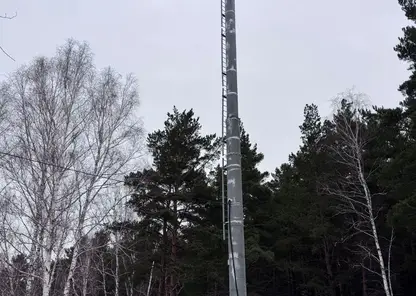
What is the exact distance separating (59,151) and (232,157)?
733 cm

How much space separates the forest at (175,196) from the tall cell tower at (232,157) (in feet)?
18.3

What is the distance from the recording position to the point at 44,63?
1216 cm

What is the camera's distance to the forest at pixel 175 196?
10844 millimetres

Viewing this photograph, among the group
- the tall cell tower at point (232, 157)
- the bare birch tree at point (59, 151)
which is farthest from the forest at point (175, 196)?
the tall cell tower at point (232, 157)

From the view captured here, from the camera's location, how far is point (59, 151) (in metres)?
11.1

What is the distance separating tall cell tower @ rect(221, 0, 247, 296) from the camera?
470 centimetres

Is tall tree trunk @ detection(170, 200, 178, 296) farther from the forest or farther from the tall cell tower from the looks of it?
the tall cell tower

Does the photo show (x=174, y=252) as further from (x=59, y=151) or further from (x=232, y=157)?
(x=232, y=157)

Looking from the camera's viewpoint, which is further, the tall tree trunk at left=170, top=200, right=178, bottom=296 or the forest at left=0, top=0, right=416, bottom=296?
the tall tree trunk at left=170, top=200, right=178, bottom=296

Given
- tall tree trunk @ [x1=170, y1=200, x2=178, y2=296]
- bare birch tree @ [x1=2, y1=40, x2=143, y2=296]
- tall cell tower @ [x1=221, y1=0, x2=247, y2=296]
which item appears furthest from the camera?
tall tree trunk @ [x1=170, y1=200, x2=178, y2=296]

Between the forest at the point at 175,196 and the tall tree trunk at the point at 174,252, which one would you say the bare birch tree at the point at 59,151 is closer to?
the forest at the point at 175,196

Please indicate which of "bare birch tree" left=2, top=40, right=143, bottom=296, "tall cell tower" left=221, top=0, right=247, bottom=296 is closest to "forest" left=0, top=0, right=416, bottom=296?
"bare birch tree" left=2, top=40, right=143, bottom=296

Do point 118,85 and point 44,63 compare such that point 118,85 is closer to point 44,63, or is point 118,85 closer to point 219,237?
point 44,63

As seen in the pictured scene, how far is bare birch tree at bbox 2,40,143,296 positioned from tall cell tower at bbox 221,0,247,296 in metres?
6.65
